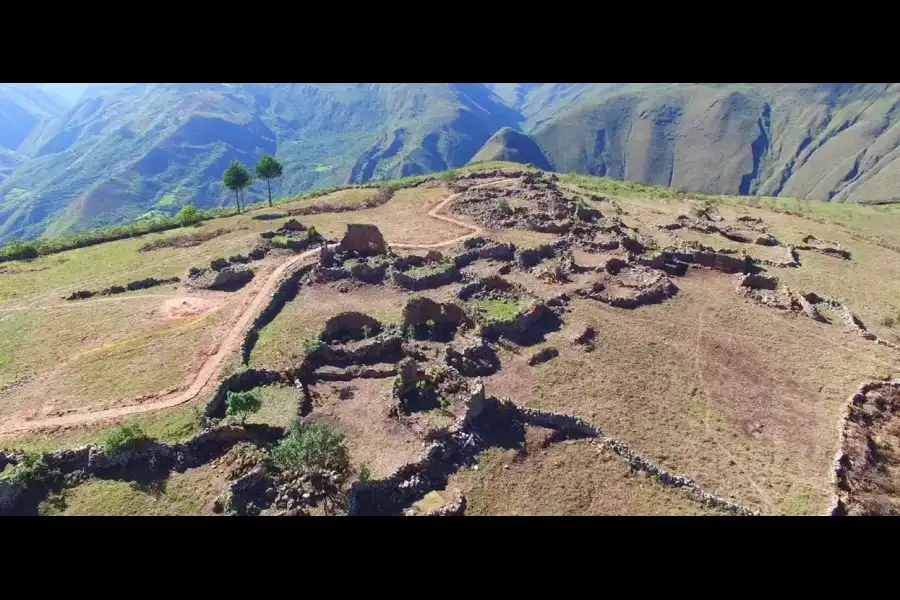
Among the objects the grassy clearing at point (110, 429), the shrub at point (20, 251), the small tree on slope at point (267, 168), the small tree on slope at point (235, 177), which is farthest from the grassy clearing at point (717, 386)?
the small tree on slope at point (235, 177)

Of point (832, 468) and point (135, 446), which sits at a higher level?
point (135, 446)

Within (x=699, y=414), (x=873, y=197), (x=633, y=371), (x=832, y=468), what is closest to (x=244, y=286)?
(x=633, y=371)

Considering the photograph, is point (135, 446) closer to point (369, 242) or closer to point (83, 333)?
Answer: point (83, 333)

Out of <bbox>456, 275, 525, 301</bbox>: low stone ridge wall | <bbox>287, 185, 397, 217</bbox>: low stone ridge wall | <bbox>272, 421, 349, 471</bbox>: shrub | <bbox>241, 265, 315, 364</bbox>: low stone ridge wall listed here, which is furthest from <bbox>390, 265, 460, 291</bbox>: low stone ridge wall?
<bbox>287, 185, 397, 217</bbox>: low stone ridge wall

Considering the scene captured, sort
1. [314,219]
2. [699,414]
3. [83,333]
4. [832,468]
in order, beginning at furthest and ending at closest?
[314,219] < [83,333] < [699,414] < [832,468]

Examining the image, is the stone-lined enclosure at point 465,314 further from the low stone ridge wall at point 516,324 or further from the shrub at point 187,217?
the shrub at point 187,217

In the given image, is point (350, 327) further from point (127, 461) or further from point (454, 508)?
point (454, 508)

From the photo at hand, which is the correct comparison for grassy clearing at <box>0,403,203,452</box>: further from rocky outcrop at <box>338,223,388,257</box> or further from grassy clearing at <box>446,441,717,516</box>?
rocky outcrop at <box>338,223,388,257</box>
